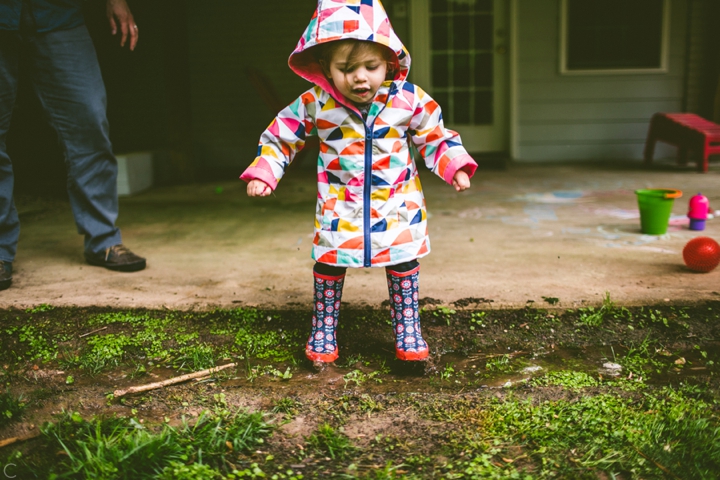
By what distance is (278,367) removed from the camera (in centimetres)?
200

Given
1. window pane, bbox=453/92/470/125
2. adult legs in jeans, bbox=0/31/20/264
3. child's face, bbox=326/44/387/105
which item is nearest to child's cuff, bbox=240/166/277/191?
child's face, bbox=326/44/387/105

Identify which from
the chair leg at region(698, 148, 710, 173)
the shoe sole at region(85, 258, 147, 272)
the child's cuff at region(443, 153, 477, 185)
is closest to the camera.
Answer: the child's cuff at region(443, 153, 477, 185)

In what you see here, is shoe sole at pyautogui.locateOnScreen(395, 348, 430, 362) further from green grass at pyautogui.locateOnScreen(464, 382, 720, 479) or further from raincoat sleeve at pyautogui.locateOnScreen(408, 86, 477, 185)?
raincoat sleeve at pyautogui.locateOnScreen(408, 86, 477, 185)

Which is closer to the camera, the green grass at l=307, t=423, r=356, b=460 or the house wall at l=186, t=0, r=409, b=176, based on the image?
the green grass at l=307, t=423, r=356, b=460

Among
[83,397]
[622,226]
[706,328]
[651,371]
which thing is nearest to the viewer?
[83,397]

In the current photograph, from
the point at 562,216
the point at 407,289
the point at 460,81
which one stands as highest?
the point at 460,81

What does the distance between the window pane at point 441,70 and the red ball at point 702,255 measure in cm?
530

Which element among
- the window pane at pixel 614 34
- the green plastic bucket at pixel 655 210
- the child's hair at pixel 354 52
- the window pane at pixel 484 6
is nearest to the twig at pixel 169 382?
the child's hair at pixel 354 52

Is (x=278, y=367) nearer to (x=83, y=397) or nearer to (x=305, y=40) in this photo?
(x=83, y=397)

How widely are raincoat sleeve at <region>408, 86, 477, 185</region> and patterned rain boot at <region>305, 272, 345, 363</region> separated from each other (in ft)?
1.55

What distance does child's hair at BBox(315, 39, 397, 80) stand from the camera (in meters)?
1.77

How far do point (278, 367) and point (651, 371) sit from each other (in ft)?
3.83

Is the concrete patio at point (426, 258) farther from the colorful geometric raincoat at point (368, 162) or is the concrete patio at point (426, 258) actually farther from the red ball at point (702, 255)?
the colorful geometric raincoat at point (368, 162)

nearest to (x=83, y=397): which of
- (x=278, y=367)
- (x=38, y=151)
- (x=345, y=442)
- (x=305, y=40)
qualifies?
(x=278, y=367)
